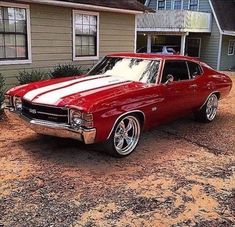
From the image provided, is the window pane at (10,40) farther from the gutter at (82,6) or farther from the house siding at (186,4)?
the house siding at (186,4)

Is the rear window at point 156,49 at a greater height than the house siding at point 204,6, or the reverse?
the house siding at point 204,6

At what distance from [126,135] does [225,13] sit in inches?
877

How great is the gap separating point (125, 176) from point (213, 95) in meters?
4.09

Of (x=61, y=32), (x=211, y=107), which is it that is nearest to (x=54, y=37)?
(x=61, y=32)

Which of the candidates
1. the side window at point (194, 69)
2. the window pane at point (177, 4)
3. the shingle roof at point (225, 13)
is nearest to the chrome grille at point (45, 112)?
the side window at point (194, 69)

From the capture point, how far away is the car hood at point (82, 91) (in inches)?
197

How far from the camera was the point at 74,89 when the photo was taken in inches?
219

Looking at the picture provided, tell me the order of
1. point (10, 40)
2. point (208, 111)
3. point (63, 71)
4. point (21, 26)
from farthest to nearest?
1. point (63, 71)
2. point (21, 26)
3. point (10, 40)
4. point (208, 111)

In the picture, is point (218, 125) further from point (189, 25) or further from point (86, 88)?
point (189, 25)

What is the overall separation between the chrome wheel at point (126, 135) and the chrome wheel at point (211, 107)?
2799 millimetres

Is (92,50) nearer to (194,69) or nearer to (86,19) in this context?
(86,19)

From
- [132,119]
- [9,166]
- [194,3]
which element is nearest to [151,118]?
[132,119]

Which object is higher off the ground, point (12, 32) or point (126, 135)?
point (12, 32)

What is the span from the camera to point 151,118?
596 centimetres
